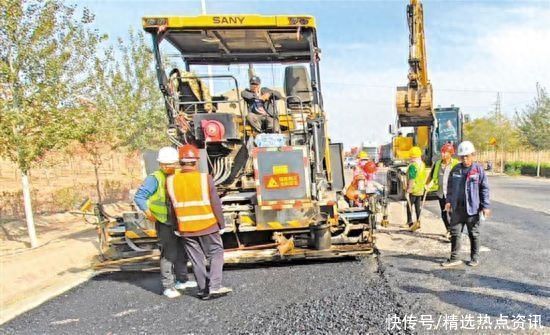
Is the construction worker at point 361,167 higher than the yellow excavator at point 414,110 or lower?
lower

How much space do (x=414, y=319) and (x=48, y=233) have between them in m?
9.00

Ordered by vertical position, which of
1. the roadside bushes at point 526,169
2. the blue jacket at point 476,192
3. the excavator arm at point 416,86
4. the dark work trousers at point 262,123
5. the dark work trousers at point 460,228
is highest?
the excavator arm at point 416,86

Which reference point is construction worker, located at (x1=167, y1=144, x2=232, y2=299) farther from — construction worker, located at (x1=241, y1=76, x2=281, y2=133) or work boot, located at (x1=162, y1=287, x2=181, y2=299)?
construction worker, located at (x1=241, y1=76, x2=281, y2=133)

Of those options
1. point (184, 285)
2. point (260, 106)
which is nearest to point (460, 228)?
point (260, 106)

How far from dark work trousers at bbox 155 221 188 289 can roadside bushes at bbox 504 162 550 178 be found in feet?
83.6

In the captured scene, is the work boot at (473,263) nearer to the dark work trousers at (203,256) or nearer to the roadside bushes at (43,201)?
the dark work trousers at (203,256)

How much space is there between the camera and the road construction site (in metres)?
3.46

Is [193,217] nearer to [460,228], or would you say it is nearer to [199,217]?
[199,217]

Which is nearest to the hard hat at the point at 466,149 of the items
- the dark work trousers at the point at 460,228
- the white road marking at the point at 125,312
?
the dark work trousers at the point at 460,228

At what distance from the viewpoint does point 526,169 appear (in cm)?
2623

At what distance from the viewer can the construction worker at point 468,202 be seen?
5062 mm

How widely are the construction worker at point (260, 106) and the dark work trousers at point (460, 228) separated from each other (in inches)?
98.8

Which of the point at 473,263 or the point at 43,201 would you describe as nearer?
the point at 473,263

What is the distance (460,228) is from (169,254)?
3.45m
